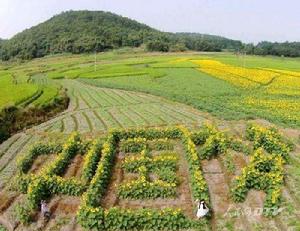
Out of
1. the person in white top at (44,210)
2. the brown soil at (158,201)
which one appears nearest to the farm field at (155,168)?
the brown soil at (158,201)

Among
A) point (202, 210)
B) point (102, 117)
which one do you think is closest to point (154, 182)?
point (202, 210)

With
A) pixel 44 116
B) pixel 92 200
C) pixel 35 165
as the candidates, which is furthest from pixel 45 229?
pixel 44 116

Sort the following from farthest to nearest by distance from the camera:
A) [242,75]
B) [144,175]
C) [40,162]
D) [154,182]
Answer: [242,75] < [40,162] < [144,175] < [154,182]

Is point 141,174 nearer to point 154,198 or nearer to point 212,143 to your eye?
point 154,198

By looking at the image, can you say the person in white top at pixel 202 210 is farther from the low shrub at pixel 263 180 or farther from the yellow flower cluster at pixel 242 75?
the yellow flower cluster at pixel 242 75

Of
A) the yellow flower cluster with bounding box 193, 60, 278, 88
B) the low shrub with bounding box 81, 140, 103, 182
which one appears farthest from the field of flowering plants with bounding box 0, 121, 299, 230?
the yellow flower cluster with bounding box 193, 60, 278, 88

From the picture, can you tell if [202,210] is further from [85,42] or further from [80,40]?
[80,40]
